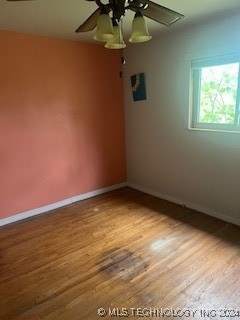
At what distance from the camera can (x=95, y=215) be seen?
3.11m

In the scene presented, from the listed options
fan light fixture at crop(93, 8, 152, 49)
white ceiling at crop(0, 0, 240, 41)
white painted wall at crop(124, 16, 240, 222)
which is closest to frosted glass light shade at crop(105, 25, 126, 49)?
fan light fixture at crop(93, 8, 152, 49)

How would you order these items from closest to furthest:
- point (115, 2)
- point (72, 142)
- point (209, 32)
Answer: point (115, 2), point (209, 32), point (72, 142)

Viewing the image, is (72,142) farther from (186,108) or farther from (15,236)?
(186,108)

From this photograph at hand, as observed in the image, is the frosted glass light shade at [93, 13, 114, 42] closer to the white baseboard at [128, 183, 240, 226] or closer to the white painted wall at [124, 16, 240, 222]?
the white painted wall at [124, 16, 240, 222]

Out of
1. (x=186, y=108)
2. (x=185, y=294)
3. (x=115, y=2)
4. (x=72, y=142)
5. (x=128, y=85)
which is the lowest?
(x=185, y=294)

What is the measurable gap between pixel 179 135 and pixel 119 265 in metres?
1.82

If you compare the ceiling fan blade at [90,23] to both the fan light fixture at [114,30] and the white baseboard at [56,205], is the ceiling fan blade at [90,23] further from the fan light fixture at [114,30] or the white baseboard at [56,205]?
the white baseboard at [56,205]

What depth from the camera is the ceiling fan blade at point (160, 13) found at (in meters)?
1.46

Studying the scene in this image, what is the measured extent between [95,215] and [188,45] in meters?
2.40

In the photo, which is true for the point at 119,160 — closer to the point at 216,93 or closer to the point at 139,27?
the point at 216,93

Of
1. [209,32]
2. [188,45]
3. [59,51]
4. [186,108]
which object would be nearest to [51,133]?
[59,51]

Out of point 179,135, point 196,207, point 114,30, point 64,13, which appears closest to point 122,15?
point 114,30

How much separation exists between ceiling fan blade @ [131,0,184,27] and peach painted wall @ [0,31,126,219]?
71.5 inches

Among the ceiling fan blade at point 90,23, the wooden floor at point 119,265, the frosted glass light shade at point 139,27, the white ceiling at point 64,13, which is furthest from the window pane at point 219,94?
the ceiling fan blade at point 90,23
